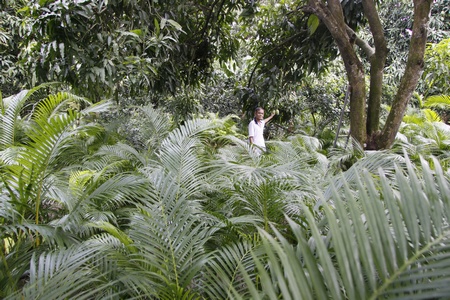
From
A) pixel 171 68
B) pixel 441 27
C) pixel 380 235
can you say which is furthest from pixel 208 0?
pixel 441 27

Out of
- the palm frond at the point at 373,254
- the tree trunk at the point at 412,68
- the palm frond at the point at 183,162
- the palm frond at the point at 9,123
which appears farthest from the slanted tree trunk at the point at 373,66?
the palm frond at the point at 9,123

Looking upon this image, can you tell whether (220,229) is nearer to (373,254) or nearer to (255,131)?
(373,254)

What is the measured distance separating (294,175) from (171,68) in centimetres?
248

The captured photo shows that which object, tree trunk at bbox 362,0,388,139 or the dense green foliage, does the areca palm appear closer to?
the dense green foliage

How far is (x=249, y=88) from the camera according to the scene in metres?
4.79

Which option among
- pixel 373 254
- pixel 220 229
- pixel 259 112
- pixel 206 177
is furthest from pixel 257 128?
pixel 373 254

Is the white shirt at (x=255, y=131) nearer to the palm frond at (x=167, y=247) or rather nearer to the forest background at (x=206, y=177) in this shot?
the forest background at (x=206, y=177)

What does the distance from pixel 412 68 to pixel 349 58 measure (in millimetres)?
567

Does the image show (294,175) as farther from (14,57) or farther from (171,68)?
(14,57)

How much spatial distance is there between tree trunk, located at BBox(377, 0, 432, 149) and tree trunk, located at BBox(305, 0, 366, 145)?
24 centimetres

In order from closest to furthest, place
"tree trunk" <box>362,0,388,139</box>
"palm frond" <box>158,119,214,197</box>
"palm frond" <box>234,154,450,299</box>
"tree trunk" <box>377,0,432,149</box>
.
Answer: "palm frond" <box>234,154,450,299</box> → "palm frond" <box>158,119,214,197</box> → "tree trunk" <box>377,0,432,149</box> → "tree trunk" <box>362,0,388,139</box>

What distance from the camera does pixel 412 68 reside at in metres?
2.97

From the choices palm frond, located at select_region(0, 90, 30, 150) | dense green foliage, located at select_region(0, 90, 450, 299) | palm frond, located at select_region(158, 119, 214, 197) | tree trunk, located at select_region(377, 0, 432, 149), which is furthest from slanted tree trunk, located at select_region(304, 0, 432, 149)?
palm frond, located at select_region(0, 90, 30, 150)

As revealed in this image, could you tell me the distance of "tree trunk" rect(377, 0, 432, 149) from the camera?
286 centimetres
